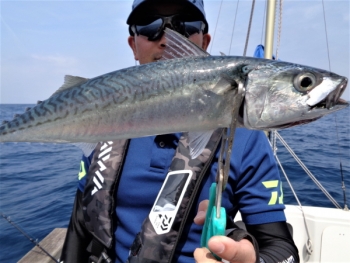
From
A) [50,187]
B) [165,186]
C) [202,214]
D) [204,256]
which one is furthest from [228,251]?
[50,187]

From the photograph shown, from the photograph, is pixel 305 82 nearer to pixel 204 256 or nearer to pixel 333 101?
pixel 333 101

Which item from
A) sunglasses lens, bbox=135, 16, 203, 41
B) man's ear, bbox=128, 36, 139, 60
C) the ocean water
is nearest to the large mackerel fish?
sunglasses lens, bbox=135, 16, 203, 41

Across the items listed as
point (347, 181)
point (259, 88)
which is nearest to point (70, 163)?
point (347, 181)

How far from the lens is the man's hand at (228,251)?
1323 millimetres

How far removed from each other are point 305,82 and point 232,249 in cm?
88

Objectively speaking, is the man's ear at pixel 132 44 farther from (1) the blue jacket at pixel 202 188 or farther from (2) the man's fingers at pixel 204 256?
(2) the man's fingers at pixel 204 256

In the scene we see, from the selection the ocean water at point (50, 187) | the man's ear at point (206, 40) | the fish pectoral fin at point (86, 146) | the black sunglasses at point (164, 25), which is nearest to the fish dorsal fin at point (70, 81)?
the fish pectoral fin at point (86, 146)

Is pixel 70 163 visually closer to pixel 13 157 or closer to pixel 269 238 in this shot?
pixel 13 157

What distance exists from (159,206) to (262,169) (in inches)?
34.5

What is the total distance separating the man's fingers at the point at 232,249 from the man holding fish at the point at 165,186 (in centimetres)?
57

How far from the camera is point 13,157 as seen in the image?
14.1 meters

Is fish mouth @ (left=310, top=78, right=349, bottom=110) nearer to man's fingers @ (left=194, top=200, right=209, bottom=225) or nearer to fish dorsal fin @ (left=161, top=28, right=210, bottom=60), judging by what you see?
fish dorsal fin @ (left=161, top=28, right=210, bottom=60)

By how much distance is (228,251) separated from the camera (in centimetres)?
137

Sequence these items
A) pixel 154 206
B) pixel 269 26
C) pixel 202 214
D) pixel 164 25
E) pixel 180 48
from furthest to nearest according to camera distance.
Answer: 1. pixel 269 26
2. pixel 164 25
3. pixel 154 206
4. pixel 202 214
5. pixel 180 48
